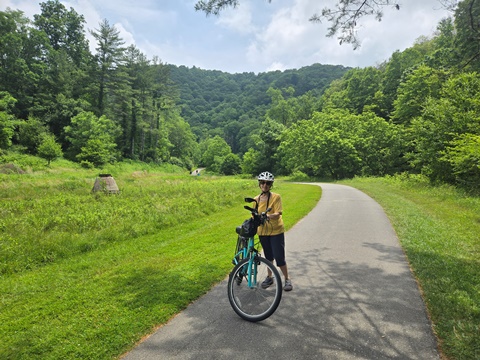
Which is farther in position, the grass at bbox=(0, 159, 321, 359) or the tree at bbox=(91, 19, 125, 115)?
the tree at bbox=(91, 19, 125, 115)

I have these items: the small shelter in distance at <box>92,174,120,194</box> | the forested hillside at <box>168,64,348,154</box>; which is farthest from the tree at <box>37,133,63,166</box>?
the forested hillside at <box>168,64,348,154</box>

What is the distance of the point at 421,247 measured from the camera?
7402 millimetres

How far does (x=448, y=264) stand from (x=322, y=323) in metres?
4.14

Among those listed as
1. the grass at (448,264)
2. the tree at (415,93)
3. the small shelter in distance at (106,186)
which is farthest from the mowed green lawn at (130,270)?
the tree at (415,93)

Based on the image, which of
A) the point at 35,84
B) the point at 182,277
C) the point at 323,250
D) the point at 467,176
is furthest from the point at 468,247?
the point at 35,84

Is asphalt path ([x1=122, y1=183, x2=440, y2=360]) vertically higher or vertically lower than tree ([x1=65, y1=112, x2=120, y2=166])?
lower

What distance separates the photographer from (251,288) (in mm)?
4312

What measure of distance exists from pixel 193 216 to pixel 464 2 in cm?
1077

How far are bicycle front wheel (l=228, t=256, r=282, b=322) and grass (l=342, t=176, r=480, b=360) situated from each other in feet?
7.41

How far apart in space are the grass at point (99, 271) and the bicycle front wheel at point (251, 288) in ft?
3.17

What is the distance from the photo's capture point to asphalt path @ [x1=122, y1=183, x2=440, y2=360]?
3.31 meters

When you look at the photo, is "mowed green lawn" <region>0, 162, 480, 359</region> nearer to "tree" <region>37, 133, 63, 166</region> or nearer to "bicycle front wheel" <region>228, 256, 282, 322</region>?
"bicycle front wheel" <region>228, 256, 282, 322</region>

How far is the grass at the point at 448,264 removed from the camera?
3592 mm

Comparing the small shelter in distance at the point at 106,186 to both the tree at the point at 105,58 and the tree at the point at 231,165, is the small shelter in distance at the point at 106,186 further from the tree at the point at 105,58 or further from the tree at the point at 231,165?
the tree at the point at 231,165
